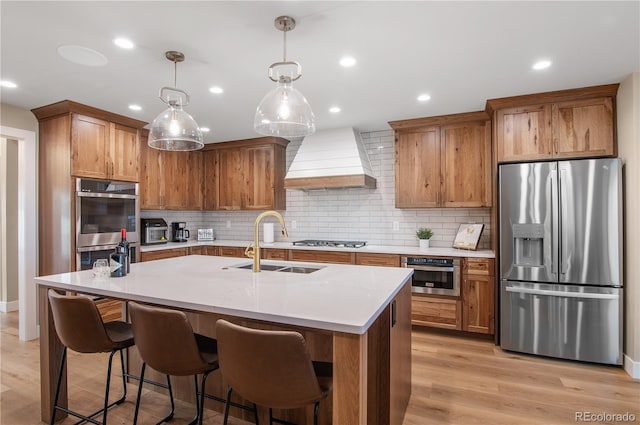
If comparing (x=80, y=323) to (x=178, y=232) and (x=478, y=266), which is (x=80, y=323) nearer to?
(x=478, y=266)

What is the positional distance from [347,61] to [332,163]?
1892 millimetres

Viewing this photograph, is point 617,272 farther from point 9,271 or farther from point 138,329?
point 9,271

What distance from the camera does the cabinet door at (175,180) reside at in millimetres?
4793

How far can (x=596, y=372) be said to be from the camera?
9.20 ft

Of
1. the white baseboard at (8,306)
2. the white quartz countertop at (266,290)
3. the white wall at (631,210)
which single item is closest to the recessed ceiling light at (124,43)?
the white quartz countertop at (266,290)

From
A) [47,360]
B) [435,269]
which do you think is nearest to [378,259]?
[435,269]

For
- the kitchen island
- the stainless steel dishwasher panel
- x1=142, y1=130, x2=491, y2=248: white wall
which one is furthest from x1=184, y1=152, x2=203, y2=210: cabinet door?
the stainless steel dishwasher panel

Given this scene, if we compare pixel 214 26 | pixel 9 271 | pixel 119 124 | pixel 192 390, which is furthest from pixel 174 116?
pixel 9 271

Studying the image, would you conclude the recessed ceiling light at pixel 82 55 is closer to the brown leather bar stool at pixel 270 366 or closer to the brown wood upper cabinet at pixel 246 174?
the brown leather bar stool at pixel 270 366

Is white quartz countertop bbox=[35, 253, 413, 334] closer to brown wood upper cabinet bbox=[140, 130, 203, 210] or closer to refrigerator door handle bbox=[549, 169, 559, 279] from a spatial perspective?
refrigerator door handle bbox=[549, 169, 559, 279]

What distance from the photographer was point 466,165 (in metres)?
3.81

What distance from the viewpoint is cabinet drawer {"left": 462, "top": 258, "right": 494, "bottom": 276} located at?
3.42m

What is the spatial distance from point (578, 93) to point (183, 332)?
12.0 feet

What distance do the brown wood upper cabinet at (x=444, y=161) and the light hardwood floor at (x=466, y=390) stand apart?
164 centimetres
